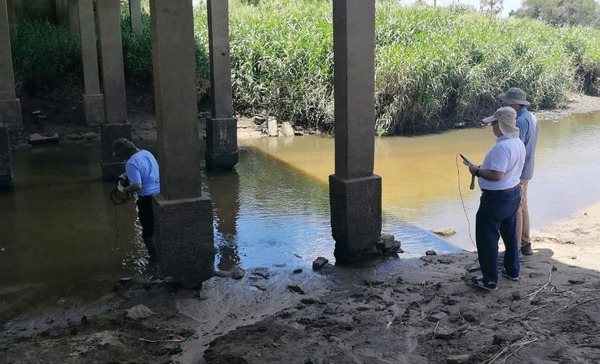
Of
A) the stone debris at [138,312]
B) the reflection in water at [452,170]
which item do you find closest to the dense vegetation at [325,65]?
the reflection in water at [452,170]

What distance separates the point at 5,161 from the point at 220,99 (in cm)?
404

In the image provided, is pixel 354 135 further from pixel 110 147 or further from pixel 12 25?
pixel 12 25

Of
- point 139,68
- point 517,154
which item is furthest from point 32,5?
point 517,154

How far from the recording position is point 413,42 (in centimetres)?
2044

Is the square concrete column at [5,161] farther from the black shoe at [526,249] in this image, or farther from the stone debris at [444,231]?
the black shoe at [526,249]

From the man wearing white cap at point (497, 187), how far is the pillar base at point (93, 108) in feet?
42.0

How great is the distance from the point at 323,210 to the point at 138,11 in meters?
15.3

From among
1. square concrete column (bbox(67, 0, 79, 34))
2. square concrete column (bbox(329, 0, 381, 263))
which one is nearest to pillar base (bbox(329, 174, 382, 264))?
square concrete column (bbox(329, 0, 381, 263))

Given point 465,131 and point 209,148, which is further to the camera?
point 465,131

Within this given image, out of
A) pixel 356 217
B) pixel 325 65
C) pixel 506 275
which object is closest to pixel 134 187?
pixel 356 217

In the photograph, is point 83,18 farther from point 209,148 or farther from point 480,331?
point 480,331

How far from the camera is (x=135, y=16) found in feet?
71.4

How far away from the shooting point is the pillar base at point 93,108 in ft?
53.9

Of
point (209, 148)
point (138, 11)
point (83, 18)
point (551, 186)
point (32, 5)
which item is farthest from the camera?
point (32, 5)
